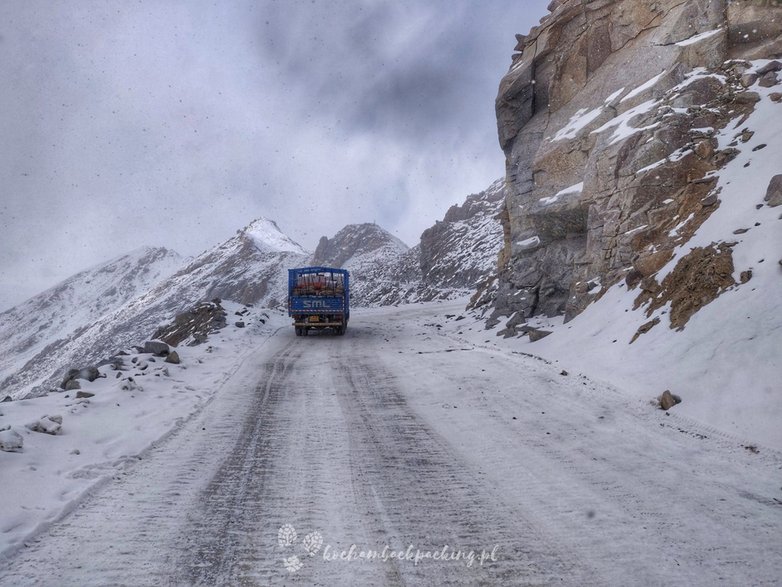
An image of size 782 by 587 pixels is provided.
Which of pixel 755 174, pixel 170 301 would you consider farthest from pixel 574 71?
pixel 170 301

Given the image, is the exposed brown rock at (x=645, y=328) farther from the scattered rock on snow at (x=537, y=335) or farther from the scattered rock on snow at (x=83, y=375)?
the scattered rock on snow at (x=83, y=375)

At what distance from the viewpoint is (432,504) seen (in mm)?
3918

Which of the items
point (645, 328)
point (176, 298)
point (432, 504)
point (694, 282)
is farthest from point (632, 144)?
point (176, 298)

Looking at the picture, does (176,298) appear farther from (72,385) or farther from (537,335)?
(537,335)

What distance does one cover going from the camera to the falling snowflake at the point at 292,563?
2.97m

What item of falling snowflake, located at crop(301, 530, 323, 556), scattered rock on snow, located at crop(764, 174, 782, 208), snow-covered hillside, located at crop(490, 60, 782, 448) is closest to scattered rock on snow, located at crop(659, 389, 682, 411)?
snow-covered hillside, located at crop(490, 60, 782, 448)

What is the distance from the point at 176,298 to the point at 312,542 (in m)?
164

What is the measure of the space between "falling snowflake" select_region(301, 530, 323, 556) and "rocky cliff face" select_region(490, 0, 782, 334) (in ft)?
24.8

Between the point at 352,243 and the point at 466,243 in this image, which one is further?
the point at 352,243

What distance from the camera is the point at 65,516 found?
3762mm

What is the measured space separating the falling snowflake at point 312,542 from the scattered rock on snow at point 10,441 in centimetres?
393

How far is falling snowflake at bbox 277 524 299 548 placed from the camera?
10.8 feet

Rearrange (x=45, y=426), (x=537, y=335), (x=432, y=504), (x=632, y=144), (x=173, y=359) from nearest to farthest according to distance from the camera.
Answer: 1. (x=432, y=504)
2. (x=45, y=426)
3. (x=173, y=359)
4. (x=537, y=335)
5. (x=632, y=144)

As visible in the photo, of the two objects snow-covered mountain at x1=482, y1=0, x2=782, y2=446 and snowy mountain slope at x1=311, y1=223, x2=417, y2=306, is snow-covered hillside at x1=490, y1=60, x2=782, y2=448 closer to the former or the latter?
snow-covered mountain at x1=482, y1=0, x2=782, y2=446
